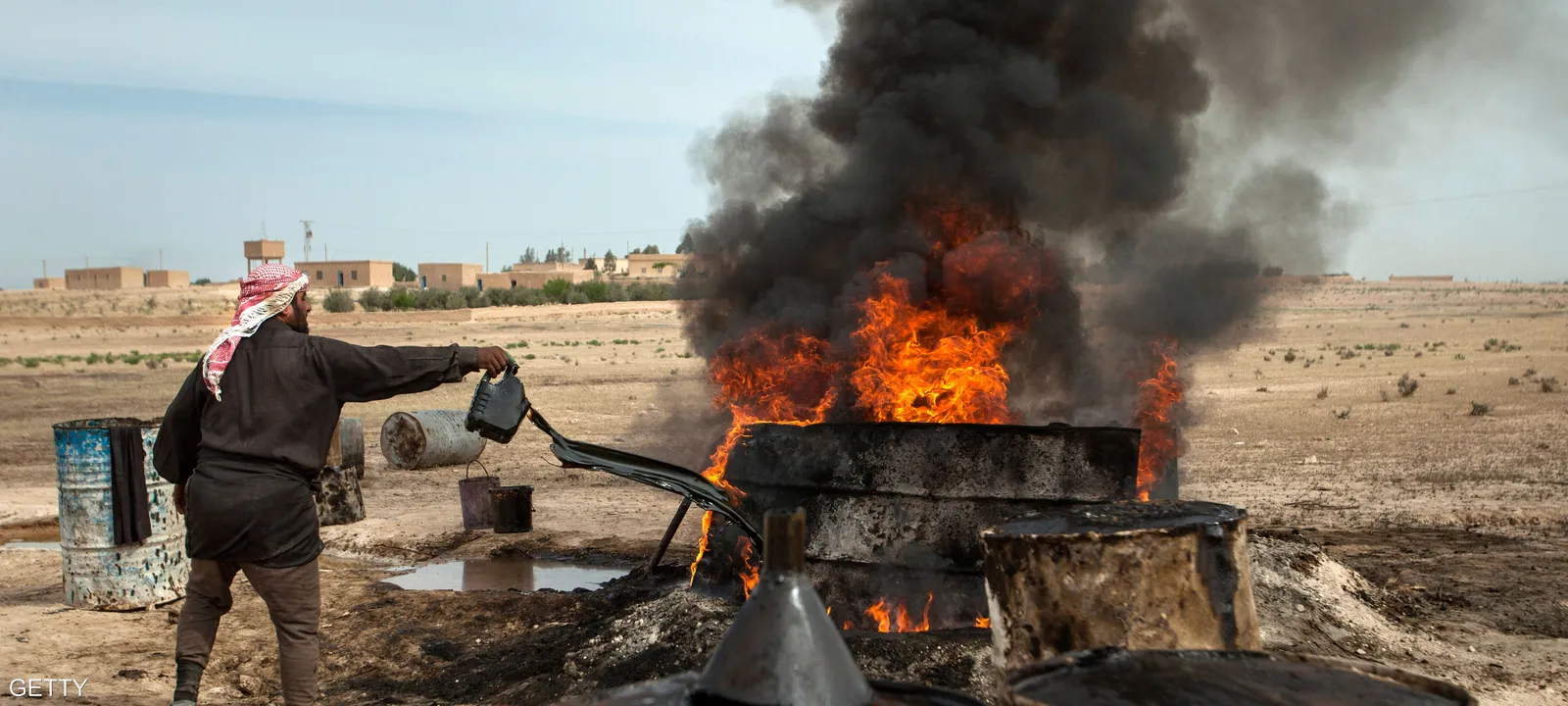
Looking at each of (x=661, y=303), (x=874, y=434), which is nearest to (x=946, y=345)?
(x=874, y=434)

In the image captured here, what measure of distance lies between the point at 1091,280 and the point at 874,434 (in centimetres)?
551

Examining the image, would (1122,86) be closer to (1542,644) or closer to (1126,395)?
(1126,395)

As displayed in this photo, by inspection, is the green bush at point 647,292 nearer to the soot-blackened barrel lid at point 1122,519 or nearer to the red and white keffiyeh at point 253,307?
the red and white keffiyeh at point 253,307

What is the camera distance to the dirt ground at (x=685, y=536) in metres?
6.13

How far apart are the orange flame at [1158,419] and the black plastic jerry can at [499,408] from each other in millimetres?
3869

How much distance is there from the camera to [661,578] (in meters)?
8.07

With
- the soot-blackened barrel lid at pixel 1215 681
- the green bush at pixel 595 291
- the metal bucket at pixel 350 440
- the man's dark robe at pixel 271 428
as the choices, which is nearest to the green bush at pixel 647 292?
the green bush at pixel 595 291

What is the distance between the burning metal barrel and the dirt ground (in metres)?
0.87

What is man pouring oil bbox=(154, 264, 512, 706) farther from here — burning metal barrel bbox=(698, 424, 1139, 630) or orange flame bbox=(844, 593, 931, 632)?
orange flame bbox=(844, 593, 931, 632)

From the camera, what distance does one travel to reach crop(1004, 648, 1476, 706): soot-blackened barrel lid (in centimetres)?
245

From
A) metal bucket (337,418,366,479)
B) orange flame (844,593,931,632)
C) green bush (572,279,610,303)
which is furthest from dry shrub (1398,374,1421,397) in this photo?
green bush (572,279,610,303)

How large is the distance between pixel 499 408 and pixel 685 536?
5.49m

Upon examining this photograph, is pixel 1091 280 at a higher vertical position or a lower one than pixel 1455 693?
higher

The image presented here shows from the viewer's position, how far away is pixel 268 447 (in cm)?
454
